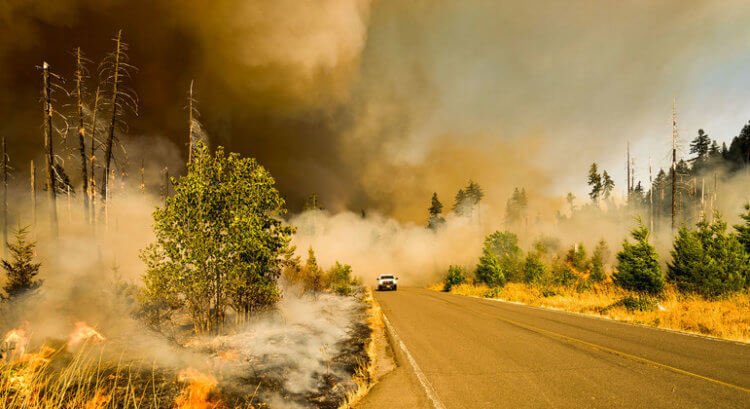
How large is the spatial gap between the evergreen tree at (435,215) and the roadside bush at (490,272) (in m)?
51.1

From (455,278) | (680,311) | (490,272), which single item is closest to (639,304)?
(680,311)

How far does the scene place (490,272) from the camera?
31594 millimetres

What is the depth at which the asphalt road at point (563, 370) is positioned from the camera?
5227 millimetres

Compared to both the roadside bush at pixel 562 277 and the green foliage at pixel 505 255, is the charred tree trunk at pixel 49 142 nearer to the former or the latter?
the green foliage at pixel 505 255

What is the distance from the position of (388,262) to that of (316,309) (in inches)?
2372

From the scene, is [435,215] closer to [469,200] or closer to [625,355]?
[469,200]

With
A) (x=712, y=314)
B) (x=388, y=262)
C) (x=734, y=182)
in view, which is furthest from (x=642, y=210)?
(x=712, y=314)

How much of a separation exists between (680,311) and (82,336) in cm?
1890

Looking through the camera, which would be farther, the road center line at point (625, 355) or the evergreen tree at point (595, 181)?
the evergreen tree at point (595, 181)

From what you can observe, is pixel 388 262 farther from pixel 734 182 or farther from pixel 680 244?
pixel 734 182

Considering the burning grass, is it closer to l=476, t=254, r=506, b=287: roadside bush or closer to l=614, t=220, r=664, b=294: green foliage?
l=614, t=220, r=664, b=294: green foliage

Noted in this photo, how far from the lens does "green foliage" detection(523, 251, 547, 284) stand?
30.8 metres

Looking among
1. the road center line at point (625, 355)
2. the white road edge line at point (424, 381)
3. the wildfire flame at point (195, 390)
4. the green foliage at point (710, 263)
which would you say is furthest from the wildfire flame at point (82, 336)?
the green foliage at point (710, 263)

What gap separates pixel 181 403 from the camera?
5.43 meters
